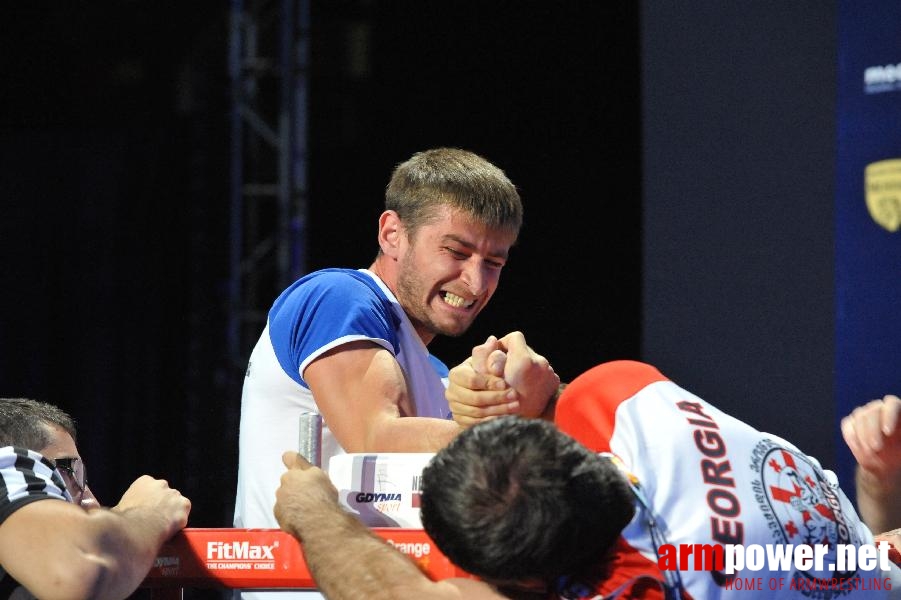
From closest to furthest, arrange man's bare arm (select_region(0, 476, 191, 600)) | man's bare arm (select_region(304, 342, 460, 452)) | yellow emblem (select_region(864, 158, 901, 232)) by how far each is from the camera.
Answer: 1. man's bare arm (select_region(0, 476, 191, 600))
2. man's bare arm (select_region(304, 342, 460, 452))
3. yellow emblem (select_region(864, 158, 901, 232))

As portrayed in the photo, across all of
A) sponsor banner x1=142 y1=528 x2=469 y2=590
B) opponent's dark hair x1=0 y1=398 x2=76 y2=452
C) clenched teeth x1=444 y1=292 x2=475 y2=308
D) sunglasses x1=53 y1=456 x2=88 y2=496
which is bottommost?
sponsor banner x1=142 y1=528 x2=469 y2=590

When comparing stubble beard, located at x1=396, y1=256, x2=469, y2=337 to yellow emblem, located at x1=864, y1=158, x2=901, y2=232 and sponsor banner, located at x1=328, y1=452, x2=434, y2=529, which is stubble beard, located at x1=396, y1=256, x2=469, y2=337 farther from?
yellow emblem, located at x1=864, y1=158, x2=901, y2=232

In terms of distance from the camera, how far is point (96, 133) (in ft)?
19.7

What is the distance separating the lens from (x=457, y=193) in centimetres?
235

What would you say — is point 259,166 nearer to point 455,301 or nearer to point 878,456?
point 455,301

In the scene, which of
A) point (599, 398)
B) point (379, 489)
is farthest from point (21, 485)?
point (599, 398)

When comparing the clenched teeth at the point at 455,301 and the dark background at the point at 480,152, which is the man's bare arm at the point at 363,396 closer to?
the clenched teeth at the point at 455,301

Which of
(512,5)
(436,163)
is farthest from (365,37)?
(436,163)

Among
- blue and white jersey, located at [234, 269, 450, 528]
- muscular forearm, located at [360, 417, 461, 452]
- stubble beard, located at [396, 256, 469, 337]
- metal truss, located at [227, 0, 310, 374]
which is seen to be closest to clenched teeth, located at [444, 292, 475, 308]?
stubble beard, located at [396, 256, 469, 337]

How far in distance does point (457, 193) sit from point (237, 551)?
3.18 ft

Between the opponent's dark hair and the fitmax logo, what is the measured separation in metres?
0.38

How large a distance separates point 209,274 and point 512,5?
2.03 m

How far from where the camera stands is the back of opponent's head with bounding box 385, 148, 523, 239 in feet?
7.70

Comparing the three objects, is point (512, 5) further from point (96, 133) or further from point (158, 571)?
point (158, 571)
